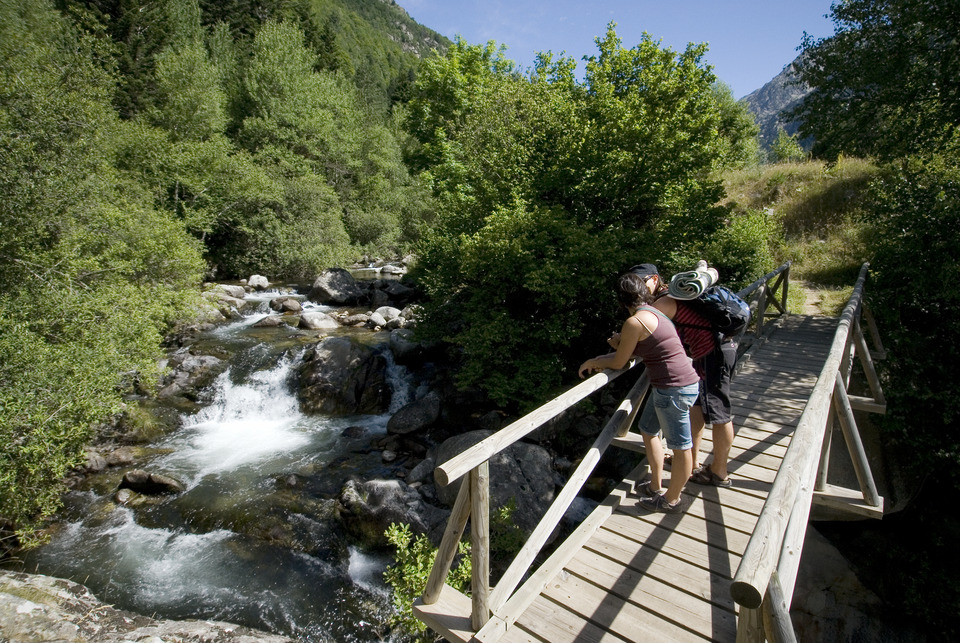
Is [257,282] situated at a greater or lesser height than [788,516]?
greater

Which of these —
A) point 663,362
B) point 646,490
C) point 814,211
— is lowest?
point 646,490

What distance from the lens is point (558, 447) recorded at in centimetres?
983

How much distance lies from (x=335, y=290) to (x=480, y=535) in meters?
19.4

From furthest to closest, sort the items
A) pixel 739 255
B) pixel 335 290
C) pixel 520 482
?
pixel 335 290, pixel 739 255, pixel 520 482

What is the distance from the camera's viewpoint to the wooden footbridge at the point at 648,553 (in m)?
2.21

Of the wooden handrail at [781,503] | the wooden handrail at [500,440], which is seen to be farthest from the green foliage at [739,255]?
the wooden handrail at [500,440]

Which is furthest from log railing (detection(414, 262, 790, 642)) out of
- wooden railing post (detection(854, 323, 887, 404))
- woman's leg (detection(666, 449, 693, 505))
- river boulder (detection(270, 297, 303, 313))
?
river boulder (detection(270, 297, 303, 313))

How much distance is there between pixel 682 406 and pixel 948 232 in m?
7.15

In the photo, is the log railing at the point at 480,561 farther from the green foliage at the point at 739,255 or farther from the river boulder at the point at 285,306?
the river boulder at the point at 285,306

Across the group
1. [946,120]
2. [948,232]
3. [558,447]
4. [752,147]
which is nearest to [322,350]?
[558,447]

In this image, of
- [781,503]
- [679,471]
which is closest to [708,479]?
[679,471]

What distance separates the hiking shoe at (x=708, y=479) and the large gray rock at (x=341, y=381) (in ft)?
30.6

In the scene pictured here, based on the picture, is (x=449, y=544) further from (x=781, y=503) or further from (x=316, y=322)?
(x=316, y=322)

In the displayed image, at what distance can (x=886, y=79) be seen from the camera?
1046cm
